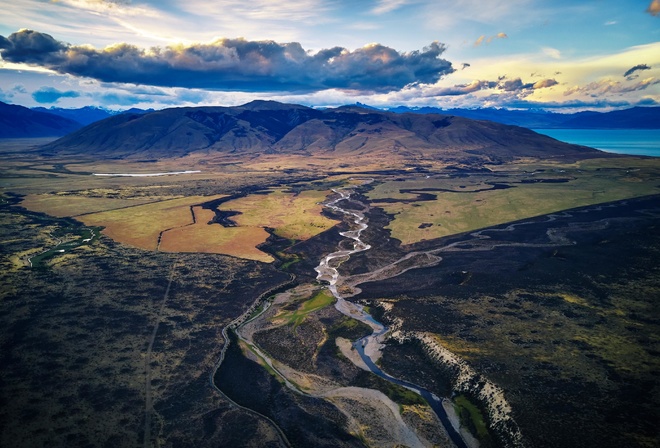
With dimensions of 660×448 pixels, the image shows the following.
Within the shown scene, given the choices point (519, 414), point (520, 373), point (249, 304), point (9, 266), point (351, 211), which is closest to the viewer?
point (519, 414)

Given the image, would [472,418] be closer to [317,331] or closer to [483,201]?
[317,331]

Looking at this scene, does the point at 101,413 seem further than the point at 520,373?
No

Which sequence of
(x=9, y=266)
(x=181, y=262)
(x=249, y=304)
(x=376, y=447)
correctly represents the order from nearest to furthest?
(x=376, y=447) → (x=249, y=304) → (x=9, y=266) → (x=181, y=262)

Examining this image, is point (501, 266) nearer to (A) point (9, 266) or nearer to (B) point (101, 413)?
(B) point (101, 413)

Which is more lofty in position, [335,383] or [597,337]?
[597,337]

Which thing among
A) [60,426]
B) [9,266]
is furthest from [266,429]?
[9,266]

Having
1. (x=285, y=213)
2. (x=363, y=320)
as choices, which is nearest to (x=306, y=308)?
(x=363, y=320)

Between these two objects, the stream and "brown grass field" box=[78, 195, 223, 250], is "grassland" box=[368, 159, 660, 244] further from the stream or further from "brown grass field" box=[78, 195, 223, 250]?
"brown grass field" box=[78, 195, 223, 250]

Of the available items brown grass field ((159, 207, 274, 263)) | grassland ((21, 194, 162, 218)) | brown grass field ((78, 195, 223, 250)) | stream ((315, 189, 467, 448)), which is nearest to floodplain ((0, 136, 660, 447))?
brown grass field ((159, 207, 274, 263))
